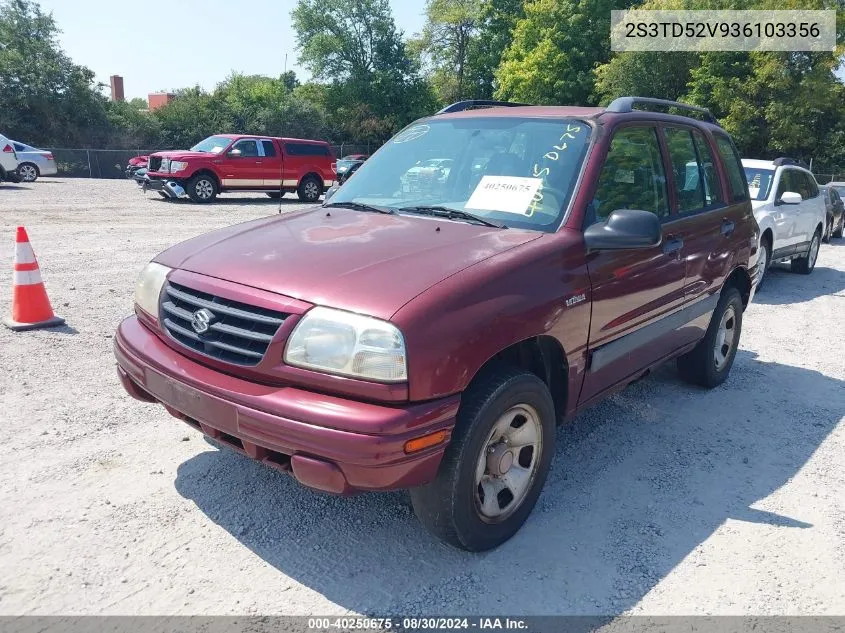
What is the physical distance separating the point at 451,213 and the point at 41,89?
37.3 metres

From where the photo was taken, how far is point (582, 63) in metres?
43.1

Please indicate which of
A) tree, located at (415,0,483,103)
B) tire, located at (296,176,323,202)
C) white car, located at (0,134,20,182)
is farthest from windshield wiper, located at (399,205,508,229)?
tree, located at (415,0,483,103)

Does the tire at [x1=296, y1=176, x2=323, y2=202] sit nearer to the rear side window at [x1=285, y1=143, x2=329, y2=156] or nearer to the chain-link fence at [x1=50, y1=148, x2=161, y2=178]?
the rear side window at [x1=285, y1=143, x2=329, y2=156]

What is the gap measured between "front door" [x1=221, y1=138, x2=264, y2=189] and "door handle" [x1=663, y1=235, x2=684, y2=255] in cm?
1671

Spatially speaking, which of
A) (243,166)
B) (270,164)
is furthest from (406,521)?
(270,164)

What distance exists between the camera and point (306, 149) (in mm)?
21422

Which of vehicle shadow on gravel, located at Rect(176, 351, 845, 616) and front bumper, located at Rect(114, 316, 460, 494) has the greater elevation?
front bumper, located at Rect(114, 316, 460, 494)

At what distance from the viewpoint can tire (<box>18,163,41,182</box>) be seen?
23.8 meters

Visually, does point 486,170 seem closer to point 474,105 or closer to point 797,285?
point 474,105

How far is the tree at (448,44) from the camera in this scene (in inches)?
2184

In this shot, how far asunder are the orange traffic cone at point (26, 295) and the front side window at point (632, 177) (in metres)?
4.92

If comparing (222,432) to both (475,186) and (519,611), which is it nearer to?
(519,611)

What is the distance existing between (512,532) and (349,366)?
1.25 meters

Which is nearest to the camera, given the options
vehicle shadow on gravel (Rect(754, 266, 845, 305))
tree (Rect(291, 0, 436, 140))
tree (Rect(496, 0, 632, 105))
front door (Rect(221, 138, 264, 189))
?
vehicle shadow on gravel (Rect(754, 266, 845, 305))
